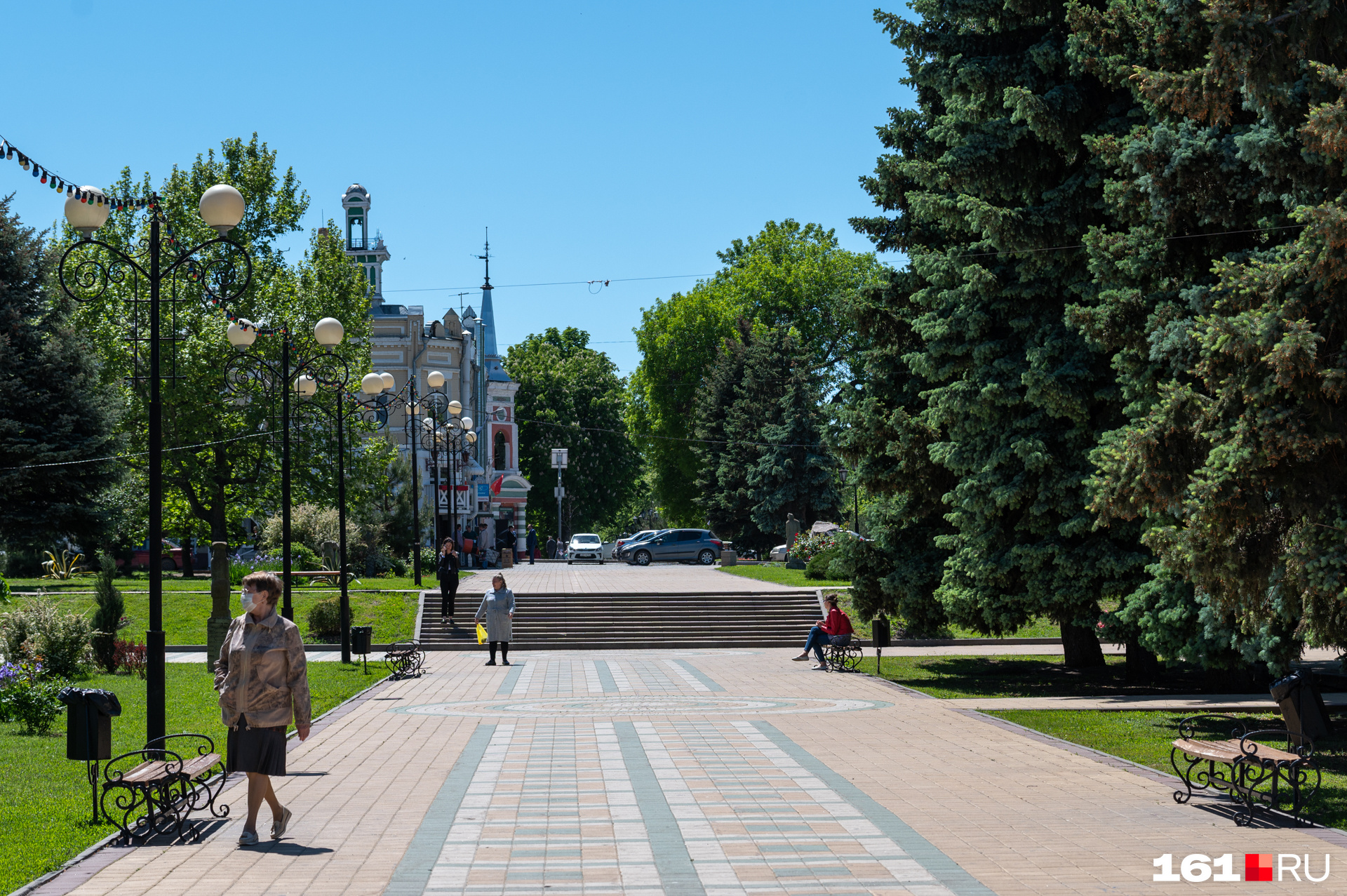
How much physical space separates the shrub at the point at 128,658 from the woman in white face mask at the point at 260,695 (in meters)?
14.1

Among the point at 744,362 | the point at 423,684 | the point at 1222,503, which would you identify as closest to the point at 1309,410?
the point at 1222,503

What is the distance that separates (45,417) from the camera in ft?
114

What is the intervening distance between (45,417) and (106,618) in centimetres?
1447

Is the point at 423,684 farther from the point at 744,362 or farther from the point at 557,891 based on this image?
the point at 744,362

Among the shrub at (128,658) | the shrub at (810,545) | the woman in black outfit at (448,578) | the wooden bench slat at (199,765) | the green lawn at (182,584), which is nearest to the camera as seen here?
the wooden bench slat at (199,765)

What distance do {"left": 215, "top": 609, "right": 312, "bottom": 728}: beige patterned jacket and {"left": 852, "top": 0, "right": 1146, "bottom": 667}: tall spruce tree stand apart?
13.5m

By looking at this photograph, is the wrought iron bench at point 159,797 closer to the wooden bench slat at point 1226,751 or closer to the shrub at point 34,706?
the shrub at point 34,706

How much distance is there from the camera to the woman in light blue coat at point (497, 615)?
24.3 meters

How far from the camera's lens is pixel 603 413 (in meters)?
84.8

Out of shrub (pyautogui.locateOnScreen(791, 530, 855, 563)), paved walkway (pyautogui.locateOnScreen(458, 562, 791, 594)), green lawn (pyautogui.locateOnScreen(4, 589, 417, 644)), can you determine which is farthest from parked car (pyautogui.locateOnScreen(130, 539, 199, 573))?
shrub (pyautogui.locateOnScreen(791, 530, 855, 563))

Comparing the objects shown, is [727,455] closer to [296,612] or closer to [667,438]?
[667,438]

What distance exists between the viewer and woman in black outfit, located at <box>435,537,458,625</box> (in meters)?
30.4

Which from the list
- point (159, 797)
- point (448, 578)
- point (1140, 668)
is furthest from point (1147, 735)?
point (448, 578)

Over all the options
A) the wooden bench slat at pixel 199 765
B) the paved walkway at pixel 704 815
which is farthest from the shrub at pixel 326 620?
the wooden bench slat at pixel 199 765
